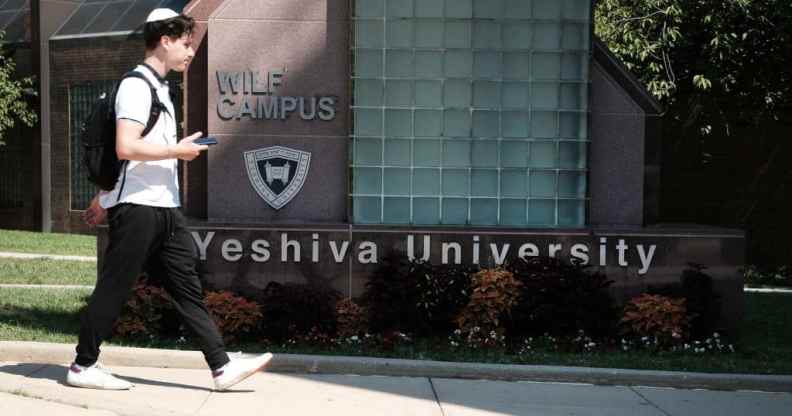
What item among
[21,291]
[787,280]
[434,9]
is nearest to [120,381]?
[434,9]

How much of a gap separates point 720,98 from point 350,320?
11.8 meters

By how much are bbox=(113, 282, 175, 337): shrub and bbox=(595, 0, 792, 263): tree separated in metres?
Result: 8.97

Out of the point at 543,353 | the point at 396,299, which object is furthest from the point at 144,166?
the point at 543,353

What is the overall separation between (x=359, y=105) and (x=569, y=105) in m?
1.87

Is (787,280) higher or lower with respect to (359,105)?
lower

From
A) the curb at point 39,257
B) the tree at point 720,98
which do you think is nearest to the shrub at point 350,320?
the tree at point 720,98

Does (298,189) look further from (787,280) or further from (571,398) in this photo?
(787,280)

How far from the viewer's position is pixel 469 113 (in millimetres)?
9984

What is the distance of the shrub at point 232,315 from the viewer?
9062 mm

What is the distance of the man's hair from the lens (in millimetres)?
6766

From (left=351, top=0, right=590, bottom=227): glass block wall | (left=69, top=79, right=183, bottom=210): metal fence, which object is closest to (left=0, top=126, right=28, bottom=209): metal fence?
(left=69, top=79, right=183, bottom=210): metal fence

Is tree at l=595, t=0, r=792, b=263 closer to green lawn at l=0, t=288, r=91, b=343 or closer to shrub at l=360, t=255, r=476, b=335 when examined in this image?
shrub at l=360, t=255, r=476, b=335

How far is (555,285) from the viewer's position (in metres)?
9.36

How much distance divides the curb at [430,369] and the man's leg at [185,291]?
126cm
